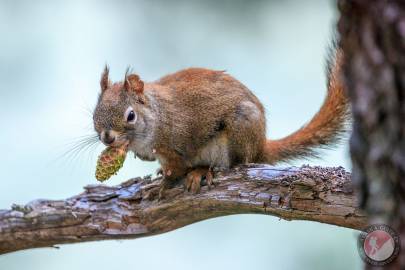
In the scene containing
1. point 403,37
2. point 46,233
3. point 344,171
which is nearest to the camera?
point 403,37

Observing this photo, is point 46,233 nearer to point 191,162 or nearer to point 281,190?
point 191,162

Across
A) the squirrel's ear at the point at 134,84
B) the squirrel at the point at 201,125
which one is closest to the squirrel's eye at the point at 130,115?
the squirrel at the point at 201,125

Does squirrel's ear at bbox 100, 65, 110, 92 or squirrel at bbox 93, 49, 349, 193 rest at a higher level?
squirrel's ear at bbox 100, 65, 110, 92

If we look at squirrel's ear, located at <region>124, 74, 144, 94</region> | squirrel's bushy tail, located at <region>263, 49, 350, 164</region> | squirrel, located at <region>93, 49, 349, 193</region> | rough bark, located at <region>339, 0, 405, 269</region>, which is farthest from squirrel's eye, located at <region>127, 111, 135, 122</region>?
rough bark, located at <region>339, 0, 405, 269</region>

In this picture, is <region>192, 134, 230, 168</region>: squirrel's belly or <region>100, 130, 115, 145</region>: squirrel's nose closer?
<region>100, 130, 115, 145</region>: squirrel's nose

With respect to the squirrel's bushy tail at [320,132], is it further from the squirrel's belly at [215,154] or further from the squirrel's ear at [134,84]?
the squirrel's ear at [134,84]

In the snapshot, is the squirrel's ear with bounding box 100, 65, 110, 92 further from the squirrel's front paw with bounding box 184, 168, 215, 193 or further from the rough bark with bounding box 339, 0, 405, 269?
the rough bark with bounding box 339, 0, 405, 269

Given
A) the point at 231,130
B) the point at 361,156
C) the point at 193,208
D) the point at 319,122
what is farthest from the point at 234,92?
the point at 361,156

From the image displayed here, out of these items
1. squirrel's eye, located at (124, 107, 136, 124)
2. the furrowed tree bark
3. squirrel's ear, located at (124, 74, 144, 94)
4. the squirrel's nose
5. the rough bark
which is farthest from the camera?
squirrel's ear, located at (124, 74, 144, 94)
